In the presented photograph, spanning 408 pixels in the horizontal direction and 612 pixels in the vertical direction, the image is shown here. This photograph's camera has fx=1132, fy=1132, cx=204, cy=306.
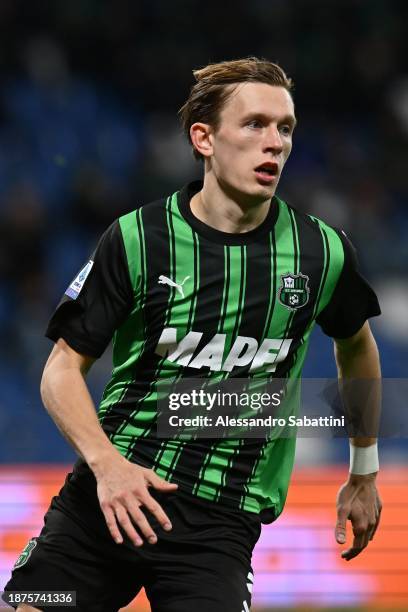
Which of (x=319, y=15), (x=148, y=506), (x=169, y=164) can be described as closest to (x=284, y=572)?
(x=148, y=506)

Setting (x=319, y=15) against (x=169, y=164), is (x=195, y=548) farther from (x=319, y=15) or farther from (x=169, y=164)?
(x=319, y=15)

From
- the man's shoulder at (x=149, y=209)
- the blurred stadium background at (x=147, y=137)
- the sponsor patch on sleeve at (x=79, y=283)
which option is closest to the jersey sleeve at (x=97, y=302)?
the sponsor patch on sleeve at (x=79, y=283)

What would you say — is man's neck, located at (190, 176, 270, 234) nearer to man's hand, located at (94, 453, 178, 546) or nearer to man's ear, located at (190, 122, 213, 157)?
man's ear, located at (190, 122, 213, 157)

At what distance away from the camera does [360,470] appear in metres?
3.51

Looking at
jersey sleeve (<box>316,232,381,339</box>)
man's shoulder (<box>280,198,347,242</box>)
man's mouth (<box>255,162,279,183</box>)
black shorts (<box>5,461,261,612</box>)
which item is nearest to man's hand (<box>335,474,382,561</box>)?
black shorts (<box>5,461,261,612</box>)

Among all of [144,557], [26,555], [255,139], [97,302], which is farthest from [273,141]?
[26,555]

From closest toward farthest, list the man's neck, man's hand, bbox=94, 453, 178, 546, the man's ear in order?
man's hand, bbox=94, 453, 178, 546 < the man's neck < the man's ear

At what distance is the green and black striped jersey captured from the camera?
3.20 metres

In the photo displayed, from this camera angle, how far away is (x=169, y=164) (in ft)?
31.6

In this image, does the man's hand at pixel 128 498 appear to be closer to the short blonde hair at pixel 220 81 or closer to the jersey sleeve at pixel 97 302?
the jersey sleeve at pixel 97 302

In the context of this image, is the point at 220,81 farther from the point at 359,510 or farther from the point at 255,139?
the point at 359,510

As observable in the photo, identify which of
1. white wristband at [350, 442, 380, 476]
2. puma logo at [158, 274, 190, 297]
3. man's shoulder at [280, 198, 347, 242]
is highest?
man's shoulder at [280, 198, 347, 242]

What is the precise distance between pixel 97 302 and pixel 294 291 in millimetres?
575

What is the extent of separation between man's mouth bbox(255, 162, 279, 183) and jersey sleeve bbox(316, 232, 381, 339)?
32 cm
